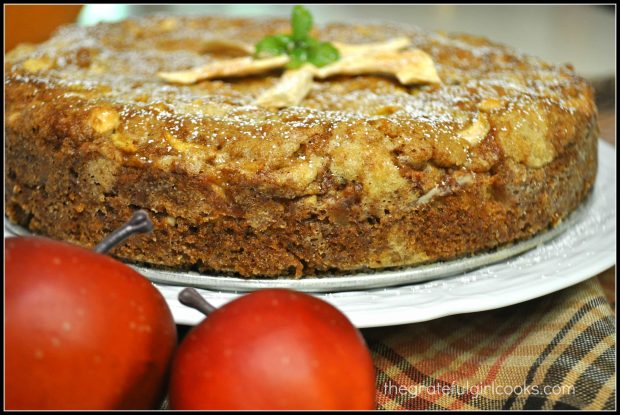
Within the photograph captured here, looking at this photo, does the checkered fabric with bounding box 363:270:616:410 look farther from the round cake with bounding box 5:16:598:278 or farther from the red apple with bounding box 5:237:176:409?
the red apple with bounding box 5:237:176:409

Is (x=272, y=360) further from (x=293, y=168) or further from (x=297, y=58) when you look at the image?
(x=297, y=58)

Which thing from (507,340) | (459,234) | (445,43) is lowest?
(507,340)

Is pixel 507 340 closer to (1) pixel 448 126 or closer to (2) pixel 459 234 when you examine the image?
(2) pixel 459 234

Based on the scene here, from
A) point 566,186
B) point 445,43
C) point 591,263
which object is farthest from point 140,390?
point 445,43

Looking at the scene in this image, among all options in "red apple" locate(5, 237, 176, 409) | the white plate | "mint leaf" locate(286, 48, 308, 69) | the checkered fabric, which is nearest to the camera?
"red apple" locate(5, 237, 176, 409)

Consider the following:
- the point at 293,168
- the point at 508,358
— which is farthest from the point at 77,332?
the point at 508,358

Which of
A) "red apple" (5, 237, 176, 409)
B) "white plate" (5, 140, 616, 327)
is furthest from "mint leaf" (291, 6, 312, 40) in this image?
"red apple" (5, 237, 176, 409)
